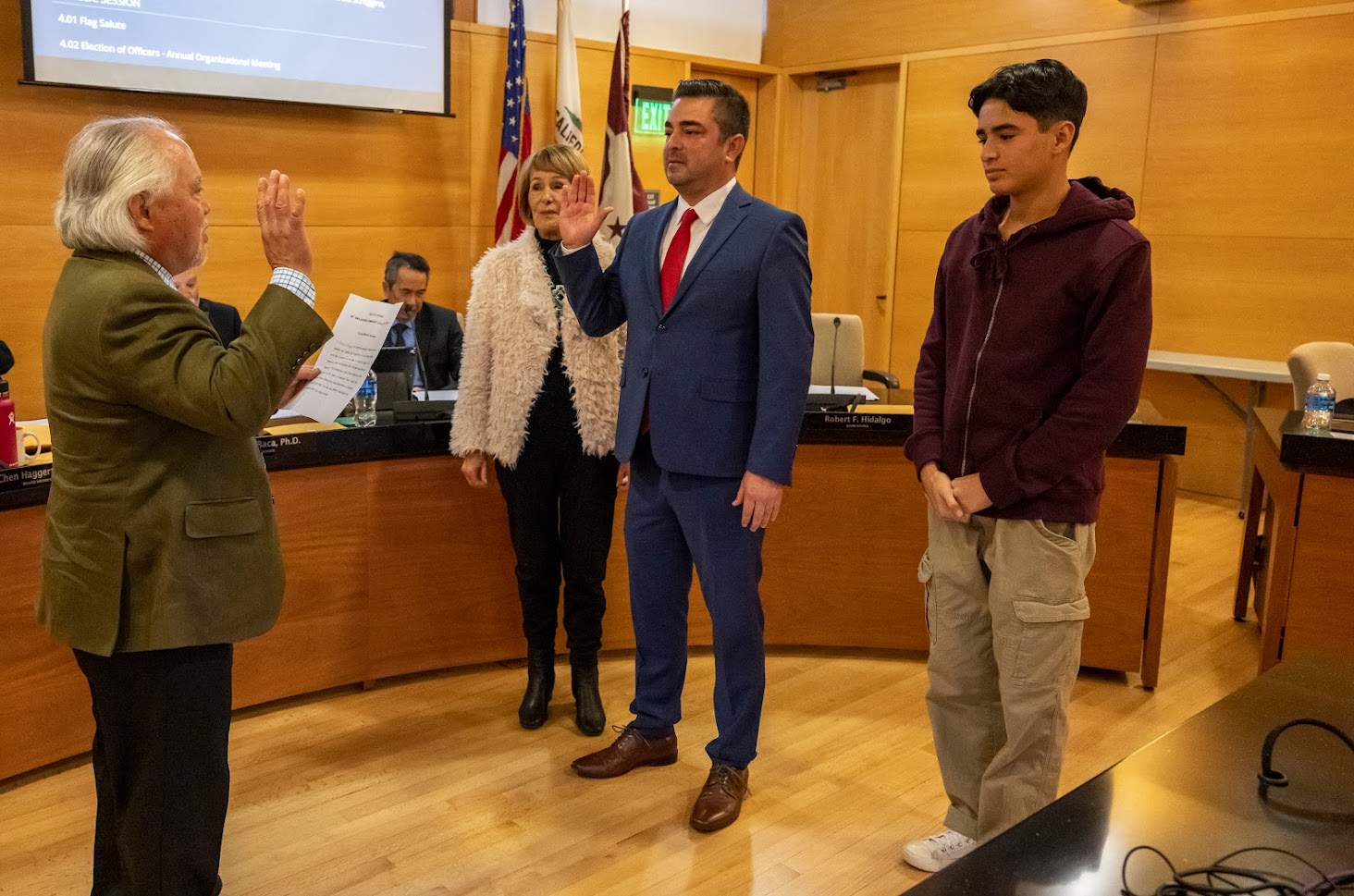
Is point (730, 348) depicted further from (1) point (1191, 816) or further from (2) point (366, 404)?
(1) point (1191, 816)

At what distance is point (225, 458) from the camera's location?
1795mm

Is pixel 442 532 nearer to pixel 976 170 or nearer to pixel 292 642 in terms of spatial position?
pixel 292 642

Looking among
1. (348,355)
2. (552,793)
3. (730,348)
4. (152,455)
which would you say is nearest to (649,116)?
(348,355)

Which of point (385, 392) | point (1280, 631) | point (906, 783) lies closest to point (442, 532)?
point (385, 392)

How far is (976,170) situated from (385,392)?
14.4 feet

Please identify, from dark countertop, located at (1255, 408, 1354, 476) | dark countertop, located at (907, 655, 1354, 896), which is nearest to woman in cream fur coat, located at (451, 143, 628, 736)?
dark countertop, located at (907, 655, 1354, 896)

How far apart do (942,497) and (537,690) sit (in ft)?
4.40

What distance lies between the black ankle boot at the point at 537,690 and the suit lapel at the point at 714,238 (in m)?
1.10

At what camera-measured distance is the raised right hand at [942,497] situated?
218cm

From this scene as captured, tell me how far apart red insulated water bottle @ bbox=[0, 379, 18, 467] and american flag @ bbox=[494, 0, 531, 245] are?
137 inches

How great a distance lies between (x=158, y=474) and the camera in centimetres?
174

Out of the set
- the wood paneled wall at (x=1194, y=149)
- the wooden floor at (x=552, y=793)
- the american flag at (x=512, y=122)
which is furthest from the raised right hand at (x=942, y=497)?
the wood paneled wall at (x=1194, y=149)

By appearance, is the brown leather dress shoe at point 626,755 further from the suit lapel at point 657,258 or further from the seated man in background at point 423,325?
the seated man in background at point 423,325

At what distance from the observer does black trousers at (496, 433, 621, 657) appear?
290 centimetres
